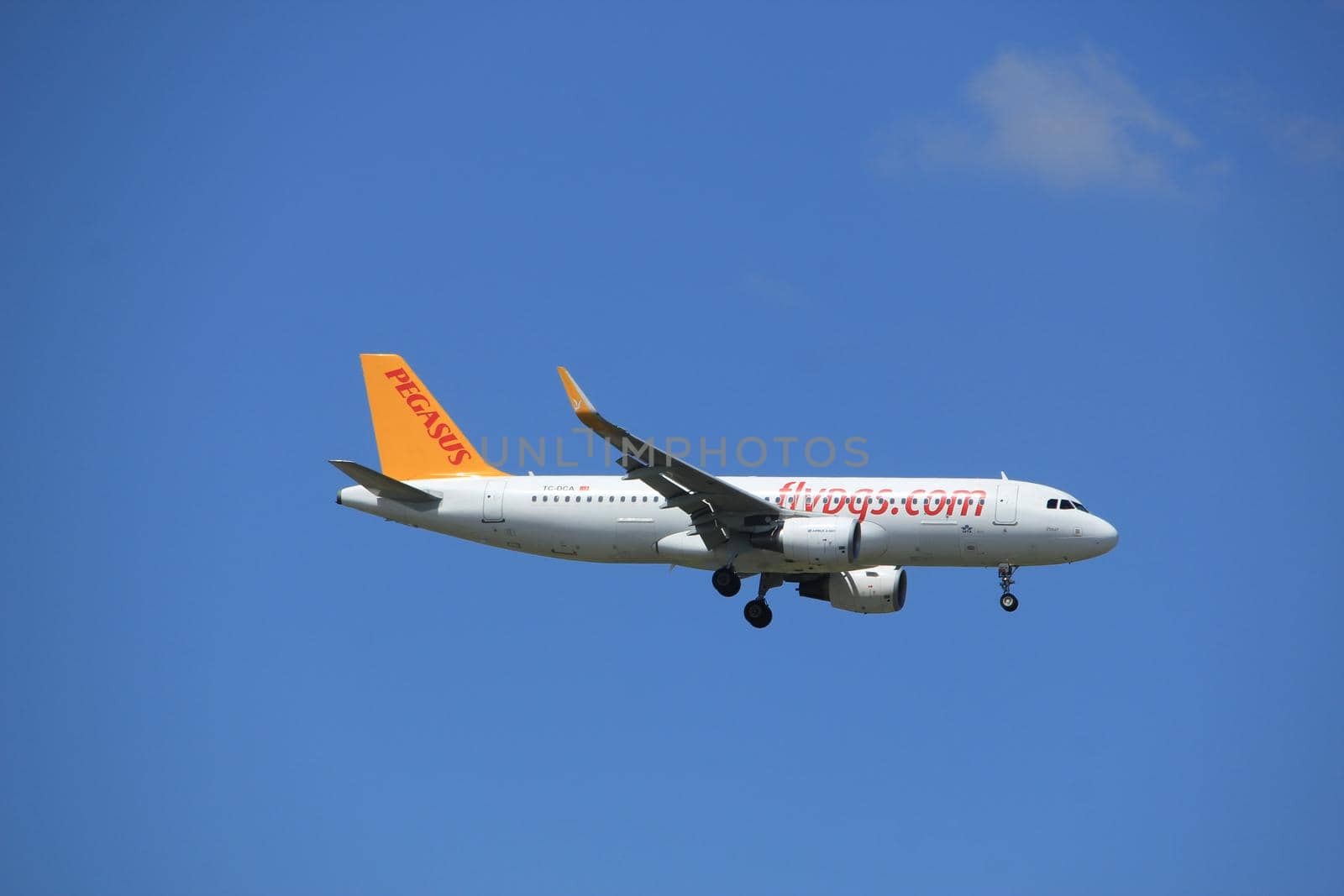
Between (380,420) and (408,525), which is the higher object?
(380,420)

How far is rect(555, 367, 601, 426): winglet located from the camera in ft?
147

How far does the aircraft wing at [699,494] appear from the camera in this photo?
47469mm

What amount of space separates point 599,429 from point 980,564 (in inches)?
514

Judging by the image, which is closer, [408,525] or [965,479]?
[965,479]

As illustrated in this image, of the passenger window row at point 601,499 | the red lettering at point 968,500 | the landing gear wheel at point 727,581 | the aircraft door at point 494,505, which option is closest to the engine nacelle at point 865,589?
the landing gear wheel at point 727,581

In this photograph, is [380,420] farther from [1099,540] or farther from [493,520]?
[1099,540]

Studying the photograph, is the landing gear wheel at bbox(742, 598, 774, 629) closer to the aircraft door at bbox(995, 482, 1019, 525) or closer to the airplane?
the airplane

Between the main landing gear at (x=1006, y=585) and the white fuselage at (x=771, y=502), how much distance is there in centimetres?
28

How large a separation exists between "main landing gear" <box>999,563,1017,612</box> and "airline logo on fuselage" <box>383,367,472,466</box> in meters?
17.6

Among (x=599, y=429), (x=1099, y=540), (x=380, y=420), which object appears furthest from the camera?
(x=380, y=420)

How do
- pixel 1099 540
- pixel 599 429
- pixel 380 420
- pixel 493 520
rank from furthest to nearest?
pixel 380 420, pixel 493 520, pixel 1099 540, pixel 599 429

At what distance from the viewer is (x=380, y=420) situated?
58469 mm

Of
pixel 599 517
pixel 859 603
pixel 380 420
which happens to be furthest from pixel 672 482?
pixel 380 420

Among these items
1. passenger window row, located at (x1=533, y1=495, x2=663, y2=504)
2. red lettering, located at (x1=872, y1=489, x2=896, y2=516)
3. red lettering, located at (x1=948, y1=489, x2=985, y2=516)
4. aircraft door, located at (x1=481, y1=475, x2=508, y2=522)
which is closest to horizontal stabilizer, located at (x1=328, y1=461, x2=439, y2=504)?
aircraft door, located at (x1=481, y1=475, x2=508, y2=522)
